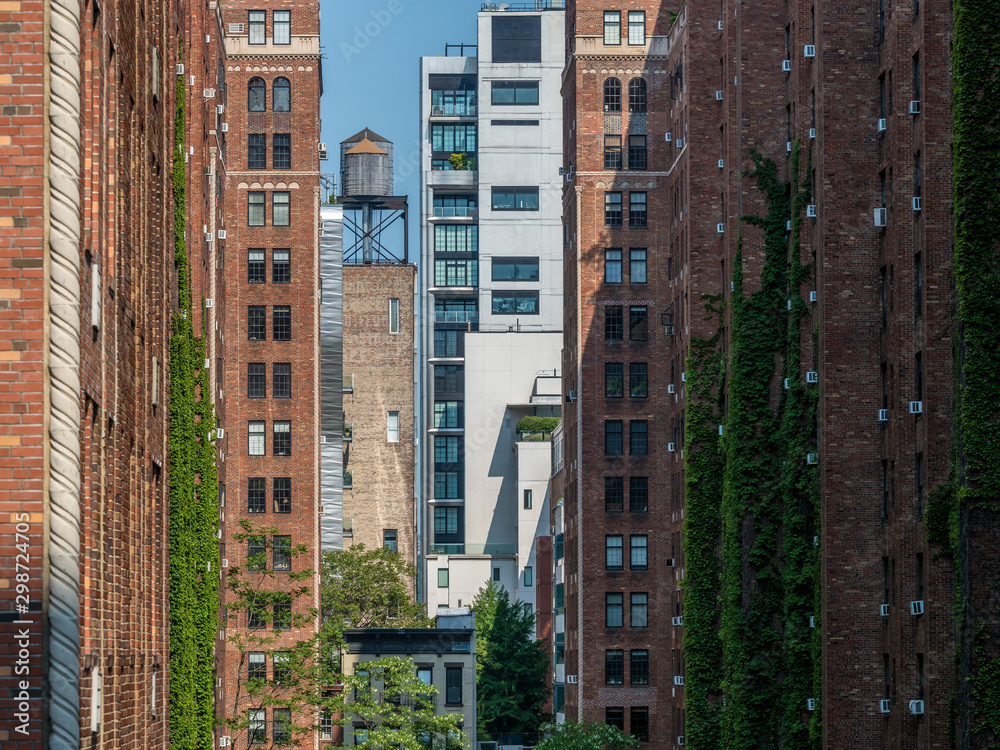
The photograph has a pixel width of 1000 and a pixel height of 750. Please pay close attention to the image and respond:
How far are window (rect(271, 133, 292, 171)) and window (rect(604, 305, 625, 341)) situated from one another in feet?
73.4

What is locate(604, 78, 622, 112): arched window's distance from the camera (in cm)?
10944

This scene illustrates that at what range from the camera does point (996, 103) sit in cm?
5197

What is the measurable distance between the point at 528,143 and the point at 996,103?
13533cm

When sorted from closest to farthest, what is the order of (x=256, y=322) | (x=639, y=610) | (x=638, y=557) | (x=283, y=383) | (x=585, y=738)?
1. (x=585, y=738)
2. (x=283, y=383)
3. (x=256, y=322)
4. (x=639, y=610)
5. (x=638, y=557)

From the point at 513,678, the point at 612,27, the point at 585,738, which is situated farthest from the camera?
the point at 513,678

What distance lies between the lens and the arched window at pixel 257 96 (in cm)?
10406

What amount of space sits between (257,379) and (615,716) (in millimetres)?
30351

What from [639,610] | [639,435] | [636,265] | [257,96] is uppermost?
[257,96]

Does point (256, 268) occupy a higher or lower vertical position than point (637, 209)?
lower

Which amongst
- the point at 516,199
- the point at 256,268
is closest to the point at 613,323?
the point at 256,268

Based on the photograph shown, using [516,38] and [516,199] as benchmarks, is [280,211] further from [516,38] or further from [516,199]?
[516,38]

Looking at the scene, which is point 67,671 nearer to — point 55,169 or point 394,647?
point 55,169

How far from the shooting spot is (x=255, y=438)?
332 feet

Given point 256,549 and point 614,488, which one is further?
point 614,488
